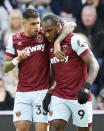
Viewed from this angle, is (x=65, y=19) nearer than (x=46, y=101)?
No

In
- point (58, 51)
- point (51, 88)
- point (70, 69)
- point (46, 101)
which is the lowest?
point (46, 101)

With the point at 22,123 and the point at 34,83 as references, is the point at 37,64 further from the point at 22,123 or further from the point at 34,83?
the point at 22,123

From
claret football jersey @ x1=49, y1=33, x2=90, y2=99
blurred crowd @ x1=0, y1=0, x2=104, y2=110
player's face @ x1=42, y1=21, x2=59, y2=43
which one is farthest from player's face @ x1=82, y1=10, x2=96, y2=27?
player's face @ x1=42, y1=21, x2=59, y2=43

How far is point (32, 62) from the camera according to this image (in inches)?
268

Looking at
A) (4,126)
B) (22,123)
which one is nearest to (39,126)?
(22,123)

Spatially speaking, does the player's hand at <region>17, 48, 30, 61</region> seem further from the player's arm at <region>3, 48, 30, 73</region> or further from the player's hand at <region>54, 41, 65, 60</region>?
the player's hand at <region>54, 41, 65, 60</region>

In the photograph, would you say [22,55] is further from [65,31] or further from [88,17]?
[88,17]

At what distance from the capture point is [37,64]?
6.80 metres

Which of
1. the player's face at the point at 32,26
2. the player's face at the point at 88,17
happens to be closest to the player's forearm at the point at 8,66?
the player's face at the point at 32,26

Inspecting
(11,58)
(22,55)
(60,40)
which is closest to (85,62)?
(60,40)

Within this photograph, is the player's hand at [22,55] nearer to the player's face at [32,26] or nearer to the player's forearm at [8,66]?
the player's forearm at [8,66]

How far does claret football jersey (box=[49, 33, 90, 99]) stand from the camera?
21.4 feet

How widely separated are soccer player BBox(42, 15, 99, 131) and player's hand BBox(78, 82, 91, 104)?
0.99 feet

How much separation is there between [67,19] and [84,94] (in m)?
4.19
